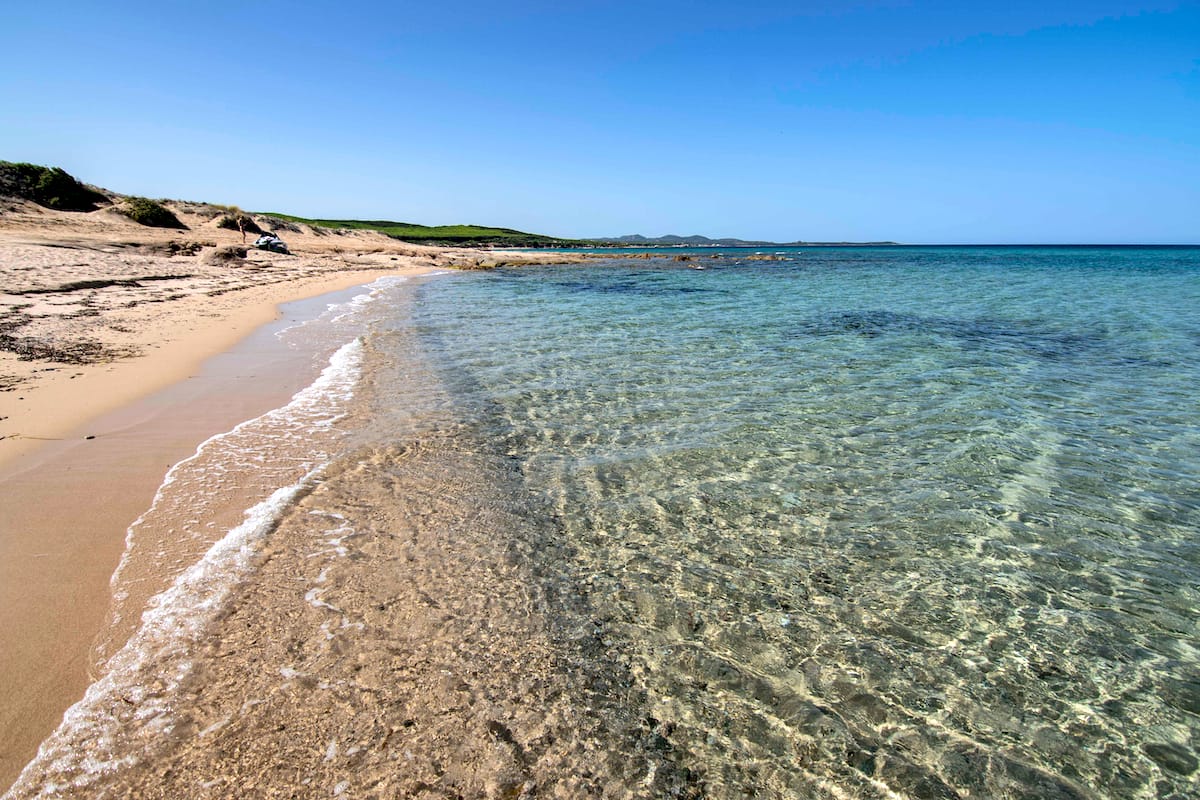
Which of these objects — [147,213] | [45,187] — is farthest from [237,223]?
[45,187]

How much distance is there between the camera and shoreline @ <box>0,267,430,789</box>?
2910mm

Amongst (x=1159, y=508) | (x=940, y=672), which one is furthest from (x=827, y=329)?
(x=940, y=672)

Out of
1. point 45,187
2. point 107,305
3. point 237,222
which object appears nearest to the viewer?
point 107,305

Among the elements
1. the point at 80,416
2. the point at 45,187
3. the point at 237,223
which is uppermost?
the point at 45,187

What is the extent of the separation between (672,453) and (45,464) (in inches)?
243

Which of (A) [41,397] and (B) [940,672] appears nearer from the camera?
(B) [940,672]

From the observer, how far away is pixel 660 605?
380cm

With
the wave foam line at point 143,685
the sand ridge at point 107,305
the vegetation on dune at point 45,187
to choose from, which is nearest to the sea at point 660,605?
the wave foam line at point 143,685

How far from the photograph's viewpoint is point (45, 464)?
18.0 feet

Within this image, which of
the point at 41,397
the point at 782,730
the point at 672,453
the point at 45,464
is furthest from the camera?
the point at 41,397

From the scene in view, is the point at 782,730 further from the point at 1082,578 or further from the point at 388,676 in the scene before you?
the point at 1082,578

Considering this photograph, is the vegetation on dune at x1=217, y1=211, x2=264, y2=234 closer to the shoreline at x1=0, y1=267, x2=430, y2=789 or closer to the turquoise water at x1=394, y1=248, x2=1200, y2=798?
the shoreline at x1=0, y1=267, x2=430, y2=789

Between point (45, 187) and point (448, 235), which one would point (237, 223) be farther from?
point (448, 235)

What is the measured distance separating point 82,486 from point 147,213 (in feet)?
123
